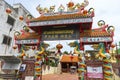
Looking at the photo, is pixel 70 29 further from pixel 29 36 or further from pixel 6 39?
pixel 6 39

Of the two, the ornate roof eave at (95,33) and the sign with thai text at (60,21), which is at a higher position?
the sign with thai text at (60,21)

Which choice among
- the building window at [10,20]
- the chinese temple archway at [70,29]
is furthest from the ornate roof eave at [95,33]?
the building window at [10,20]

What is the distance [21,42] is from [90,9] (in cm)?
608

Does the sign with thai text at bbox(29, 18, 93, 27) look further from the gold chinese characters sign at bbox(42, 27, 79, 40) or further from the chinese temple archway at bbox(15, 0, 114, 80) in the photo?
the gold chinese characters sign at bbox(42, 27, 79, 40)

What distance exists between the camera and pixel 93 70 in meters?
9.27

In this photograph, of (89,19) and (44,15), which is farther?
(44,15)

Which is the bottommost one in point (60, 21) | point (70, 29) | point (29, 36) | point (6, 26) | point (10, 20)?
point (29, 36)

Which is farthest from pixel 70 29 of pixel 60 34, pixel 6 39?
pixel 6 39

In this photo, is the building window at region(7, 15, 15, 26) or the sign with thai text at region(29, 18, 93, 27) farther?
the building window at region(7, 15, 15, 26)

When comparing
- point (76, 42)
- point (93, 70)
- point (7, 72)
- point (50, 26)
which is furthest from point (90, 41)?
point (7, 72)

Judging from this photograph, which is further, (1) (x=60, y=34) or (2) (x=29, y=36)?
(2) (x=29, y=36)

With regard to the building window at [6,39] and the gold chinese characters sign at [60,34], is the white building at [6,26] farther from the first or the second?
the gold chinese characters sign at [60,34]

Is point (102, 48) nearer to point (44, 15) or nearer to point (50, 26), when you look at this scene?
point (50, 26)

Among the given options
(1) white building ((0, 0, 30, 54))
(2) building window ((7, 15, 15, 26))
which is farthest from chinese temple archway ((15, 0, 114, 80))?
(2) building window ((7, 15, 15, 26))
